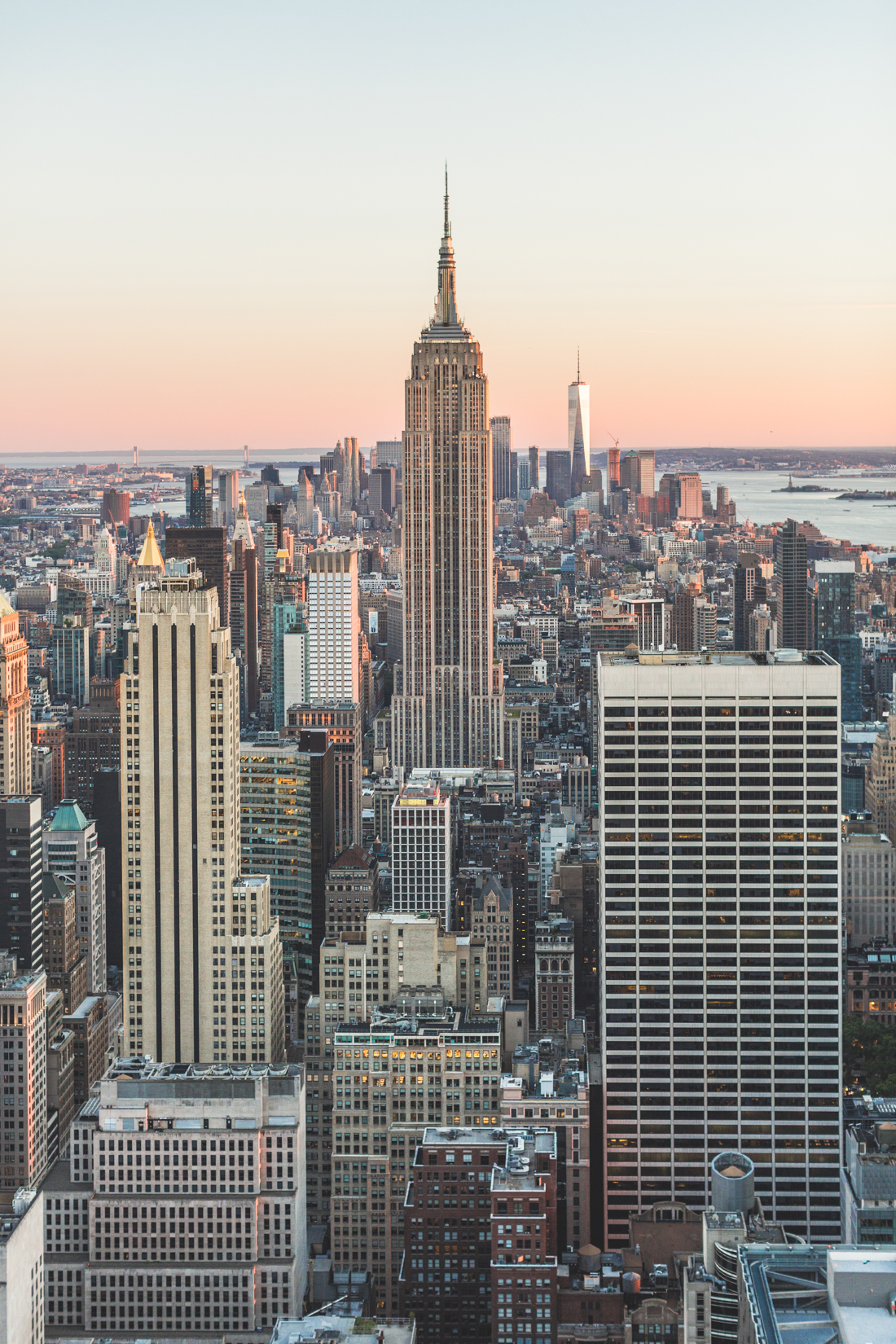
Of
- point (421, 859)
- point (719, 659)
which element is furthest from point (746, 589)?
point (719, 659)

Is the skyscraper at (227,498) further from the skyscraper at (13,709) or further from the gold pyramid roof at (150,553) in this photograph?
the skyscraper at (13,709)

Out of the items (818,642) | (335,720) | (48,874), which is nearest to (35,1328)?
(48,874)

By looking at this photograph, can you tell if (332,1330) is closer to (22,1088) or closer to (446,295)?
(22,1088)

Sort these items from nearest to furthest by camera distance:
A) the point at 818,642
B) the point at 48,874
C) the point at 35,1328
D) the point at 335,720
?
1. the point at 35,1328
2. the point at 48,874
3. the point at 335,720
4. the point at 818,642

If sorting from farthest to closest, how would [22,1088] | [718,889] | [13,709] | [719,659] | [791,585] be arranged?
[791,585] → [13,709] → [22,1088] → [719,659] → [718,889]

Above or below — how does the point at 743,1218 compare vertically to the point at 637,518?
below

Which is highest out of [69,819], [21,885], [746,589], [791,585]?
[791,585]

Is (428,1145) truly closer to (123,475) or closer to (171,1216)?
(171,1216)
